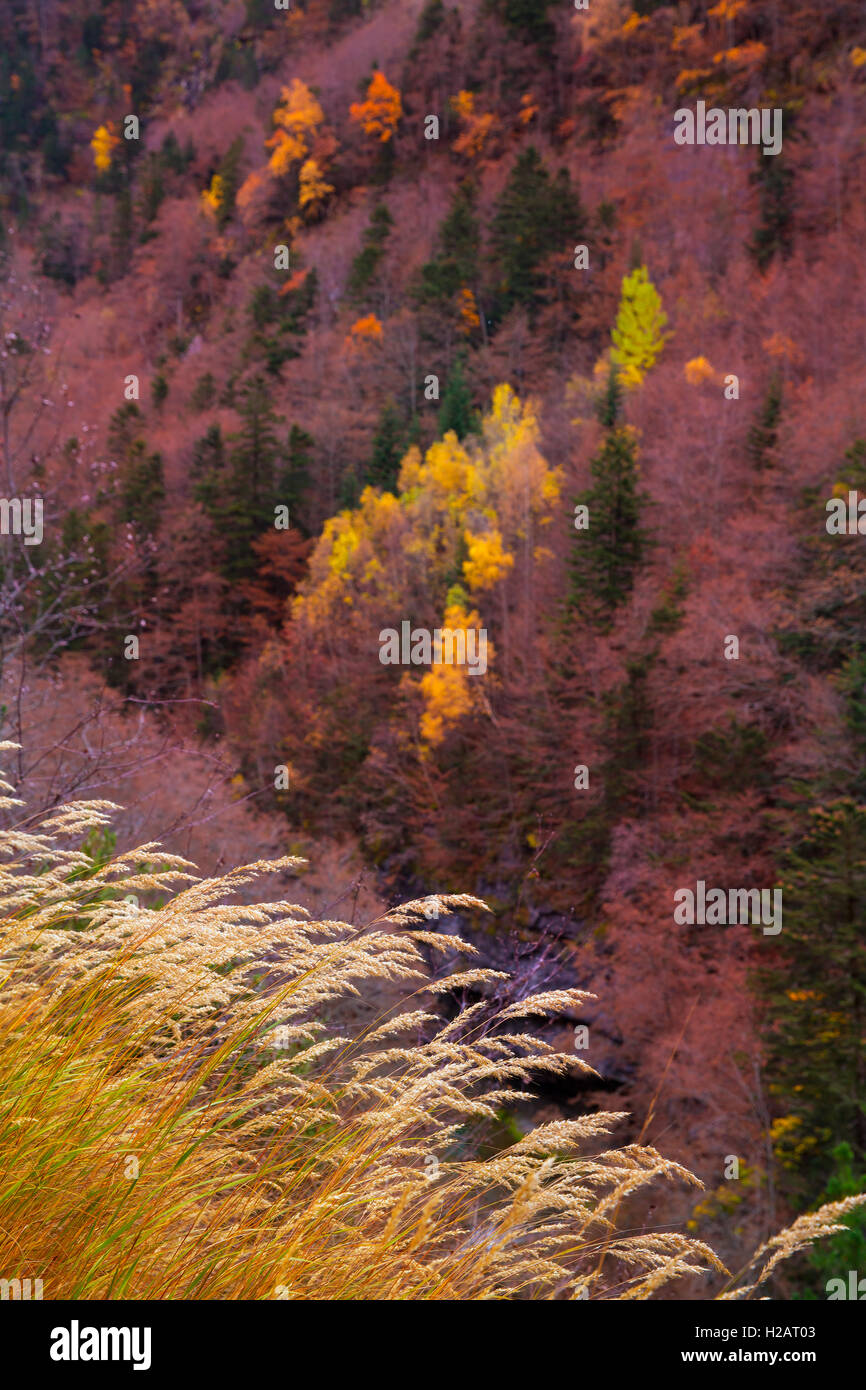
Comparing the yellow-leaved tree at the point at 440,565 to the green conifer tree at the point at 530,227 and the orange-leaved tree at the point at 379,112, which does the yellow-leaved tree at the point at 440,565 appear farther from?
the orange-leaved tree at the point at 379,112

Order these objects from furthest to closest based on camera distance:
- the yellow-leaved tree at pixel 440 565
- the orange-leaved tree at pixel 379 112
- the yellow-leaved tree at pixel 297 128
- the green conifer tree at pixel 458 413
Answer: the yellow-leaved tree at pixel 297 128 → the orange-leaved tree at pixel 379 112 → the green conifer tree at pixel 458 413 → the yellow-leaved tree at pixel 440 565

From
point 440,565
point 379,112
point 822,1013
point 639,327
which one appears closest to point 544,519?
point 440,565

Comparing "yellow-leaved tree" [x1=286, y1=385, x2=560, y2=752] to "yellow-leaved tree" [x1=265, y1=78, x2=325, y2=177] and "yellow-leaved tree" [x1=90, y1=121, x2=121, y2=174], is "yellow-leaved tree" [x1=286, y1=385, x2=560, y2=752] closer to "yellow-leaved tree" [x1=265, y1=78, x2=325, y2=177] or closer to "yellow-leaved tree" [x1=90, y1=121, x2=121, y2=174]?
"yellow-leaved tree" [x1=265, y1=78, x2=325, y2=177]

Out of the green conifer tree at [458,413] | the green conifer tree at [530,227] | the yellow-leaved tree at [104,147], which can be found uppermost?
the yellow-leaved tree at [104,147]

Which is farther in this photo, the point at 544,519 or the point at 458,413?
the point at 458,413

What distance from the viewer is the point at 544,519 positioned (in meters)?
33.3

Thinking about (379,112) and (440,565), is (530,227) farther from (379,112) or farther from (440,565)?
(379,112)

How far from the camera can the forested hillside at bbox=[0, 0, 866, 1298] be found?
14.6 m

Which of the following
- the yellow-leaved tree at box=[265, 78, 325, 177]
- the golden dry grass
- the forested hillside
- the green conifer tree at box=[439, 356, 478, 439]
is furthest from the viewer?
the yellow-leaved tree at box=[265, 78, 325, 177]

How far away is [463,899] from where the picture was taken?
2.38 m

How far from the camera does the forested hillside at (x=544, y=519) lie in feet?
47.9

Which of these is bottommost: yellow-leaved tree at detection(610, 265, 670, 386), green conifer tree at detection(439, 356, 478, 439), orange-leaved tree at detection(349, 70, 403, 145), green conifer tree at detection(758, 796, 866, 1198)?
green conifer tree at detection(758, 796, 866, 1198)

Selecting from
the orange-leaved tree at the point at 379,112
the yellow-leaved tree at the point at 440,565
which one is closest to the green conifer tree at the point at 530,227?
the yellow-leaved tree at the point at 440,565

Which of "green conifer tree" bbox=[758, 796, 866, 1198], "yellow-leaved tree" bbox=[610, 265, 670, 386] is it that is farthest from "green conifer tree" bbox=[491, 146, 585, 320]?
"green conifer tree" bbox=[758, 796, 866, 1198]
